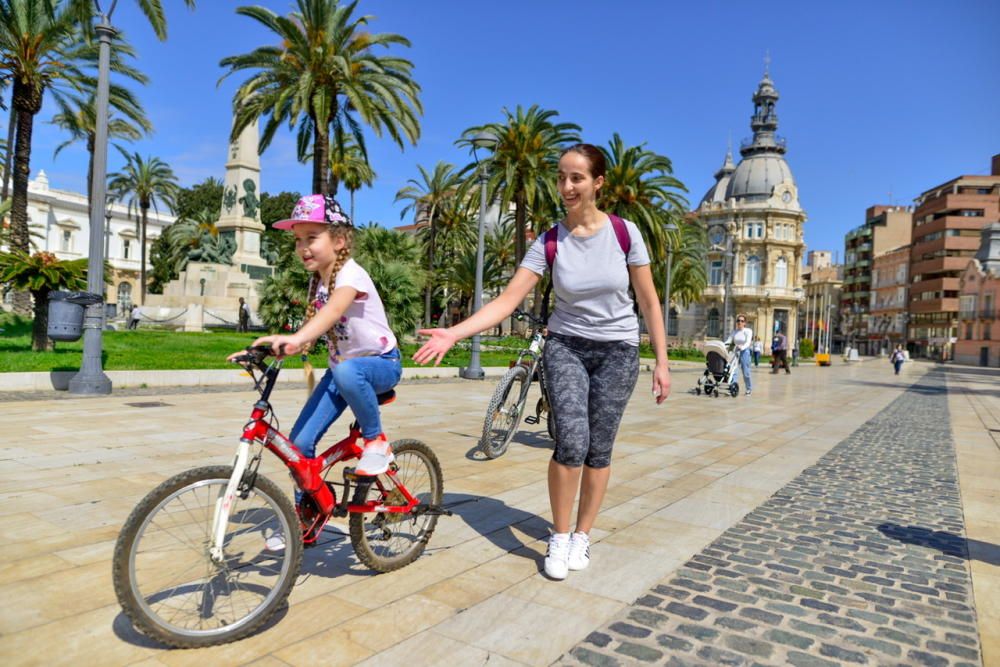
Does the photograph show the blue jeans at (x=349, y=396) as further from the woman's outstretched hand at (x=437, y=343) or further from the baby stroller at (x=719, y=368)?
the baby stroller at (x=719, y=368)

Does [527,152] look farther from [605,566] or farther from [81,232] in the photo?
[81,232]

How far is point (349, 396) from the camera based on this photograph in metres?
3.05

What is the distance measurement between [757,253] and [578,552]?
88.6 meters

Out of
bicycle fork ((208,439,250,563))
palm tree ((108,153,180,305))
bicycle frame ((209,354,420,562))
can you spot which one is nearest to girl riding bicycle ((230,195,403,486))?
bicycle frame ((209,354,420,562))

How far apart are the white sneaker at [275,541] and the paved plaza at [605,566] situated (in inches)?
12.2

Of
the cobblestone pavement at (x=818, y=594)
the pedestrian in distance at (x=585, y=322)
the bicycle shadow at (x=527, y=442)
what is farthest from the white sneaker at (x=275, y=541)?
the bicycle shadow at (x=527, y=442)

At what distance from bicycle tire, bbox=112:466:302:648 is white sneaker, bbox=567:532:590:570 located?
1434mm

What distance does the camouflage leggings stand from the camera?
3398mm

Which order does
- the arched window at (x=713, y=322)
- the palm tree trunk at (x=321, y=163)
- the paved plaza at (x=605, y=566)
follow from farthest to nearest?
the arched window at (x=713, y=322), the palm tree trunk at (x=321, y=163), the paved plaza at (x=605, y=566)

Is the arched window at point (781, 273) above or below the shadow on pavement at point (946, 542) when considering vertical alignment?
above

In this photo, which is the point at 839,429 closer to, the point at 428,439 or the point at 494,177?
the point at 428,439

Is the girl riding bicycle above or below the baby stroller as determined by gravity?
above

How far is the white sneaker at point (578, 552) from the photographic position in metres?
3.62

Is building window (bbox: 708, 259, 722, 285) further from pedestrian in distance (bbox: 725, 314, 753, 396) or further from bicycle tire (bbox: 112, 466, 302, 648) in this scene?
bicycle tire (bbox: 112, 466, 302, 648)
